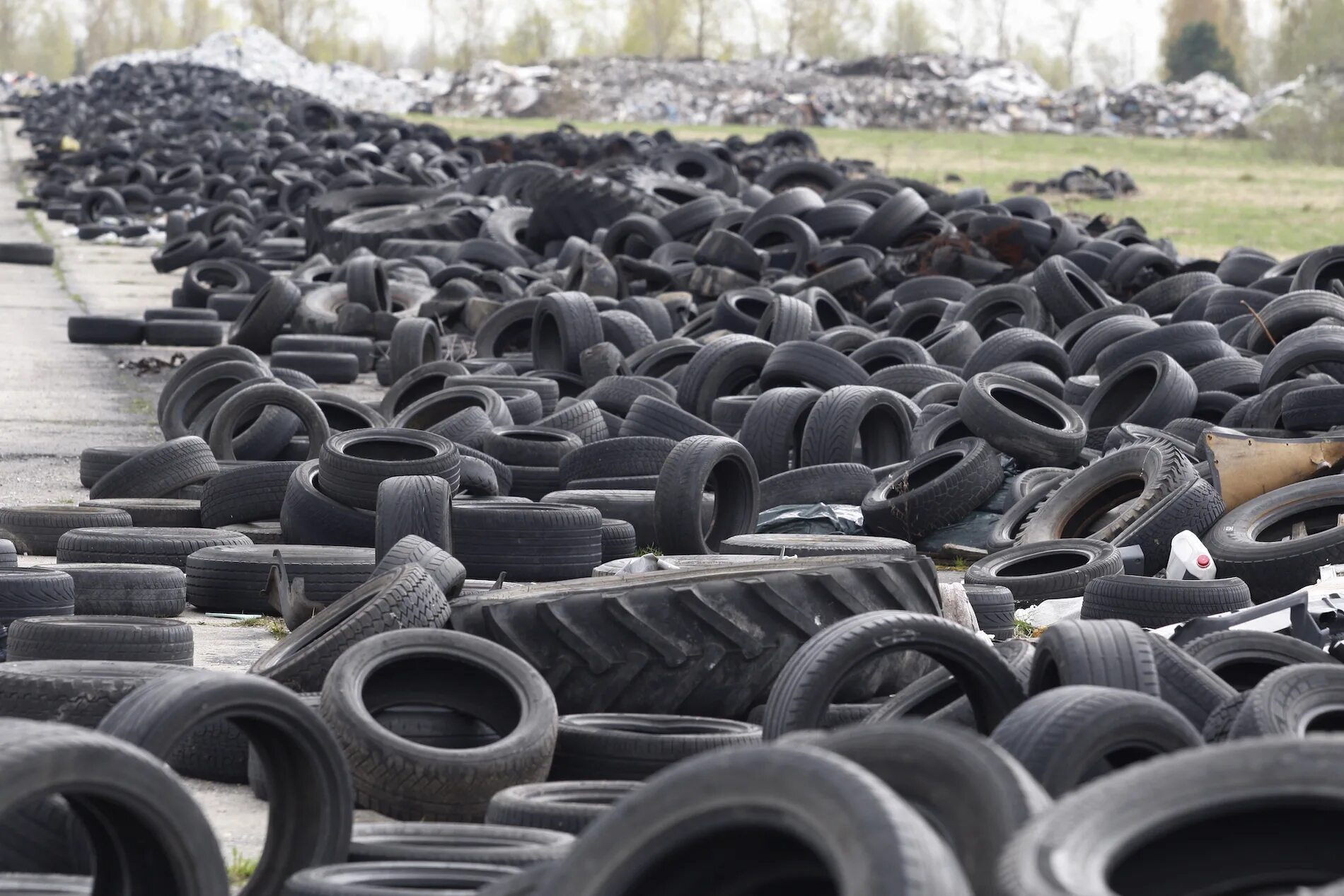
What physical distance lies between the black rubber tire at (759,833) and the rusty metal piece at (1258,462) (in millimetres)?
6019

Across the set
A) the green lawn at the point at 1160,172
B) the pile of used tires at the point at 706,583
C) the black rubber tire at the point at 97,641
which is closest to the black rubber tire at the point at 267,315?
the pile of used tires at the point at 706,583

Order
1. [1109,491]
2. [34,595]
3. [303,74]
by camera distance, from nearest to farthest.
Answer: [34,595] < [1109,491] < [303,74]

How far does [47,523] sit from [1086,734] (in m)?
6.22

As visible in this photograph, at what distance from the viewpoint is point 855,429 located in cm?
1005

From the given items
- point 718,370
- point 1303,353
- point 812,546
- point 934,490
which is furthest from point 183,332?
point 1303,353

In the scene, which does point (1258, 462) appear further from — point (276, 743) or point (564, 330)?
point (564, 330)

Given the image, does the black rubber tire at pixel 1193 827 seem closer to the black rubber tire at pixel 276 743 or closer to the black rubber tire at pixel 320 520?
the black rubber tire at pixel 276 743

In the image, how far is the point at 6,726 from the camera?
11.0 feet

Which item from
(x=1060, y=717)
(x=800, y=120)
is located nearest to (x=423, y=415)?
(x=1060, y=717)

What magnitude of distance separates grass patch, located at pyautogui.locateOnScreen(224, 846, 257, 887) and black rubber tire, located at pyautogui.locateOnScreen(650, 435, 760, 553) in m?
4.11

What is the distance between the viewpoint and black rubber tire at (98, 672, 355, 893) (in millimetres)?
3861

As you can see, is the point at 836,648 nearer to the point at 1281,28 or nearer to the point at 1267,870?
the point at 1267,870

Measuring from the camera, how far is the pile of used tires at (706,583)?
10.2 feet

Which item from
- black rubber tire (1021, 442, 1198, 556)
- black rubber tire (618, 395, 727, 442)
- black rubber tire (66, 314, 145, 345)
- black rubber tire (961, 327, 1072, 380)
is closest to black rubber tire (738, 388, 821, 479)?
black rubber tire (618, 395, 727, 442)
